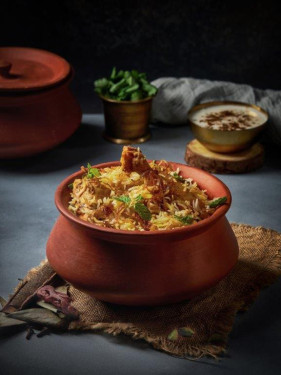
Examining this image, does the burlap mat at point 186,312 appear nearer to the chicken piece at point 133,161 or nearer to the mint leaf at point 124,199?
the mint leaf at point 124,199

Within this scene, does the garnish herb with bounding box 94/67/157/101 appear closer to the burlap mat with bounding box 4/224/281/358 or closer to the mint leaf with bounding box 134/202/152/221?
the burlap mat with bounding box 4/224/281/358

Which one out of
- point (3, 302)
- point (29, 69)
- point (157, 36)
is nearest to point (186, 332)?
point (3, 302)

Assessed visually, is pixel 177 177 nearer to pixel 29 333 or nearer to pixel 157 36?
pixel 29 333

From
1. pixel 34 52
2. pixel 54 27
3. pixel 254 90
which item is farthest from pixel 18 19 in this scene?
pixel 254 90

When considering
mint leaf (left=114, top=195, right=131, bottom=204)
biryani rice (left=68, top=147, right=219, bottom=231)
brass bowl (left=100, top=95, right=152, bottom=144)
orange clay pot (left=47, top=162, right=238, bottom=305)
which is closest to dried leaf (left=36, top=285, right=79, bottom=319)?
orange clay pot (left=47, top=162, right=238, bottom=305)

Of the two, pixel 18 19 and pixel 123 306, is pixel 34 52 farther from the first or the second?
pixel 123 306
